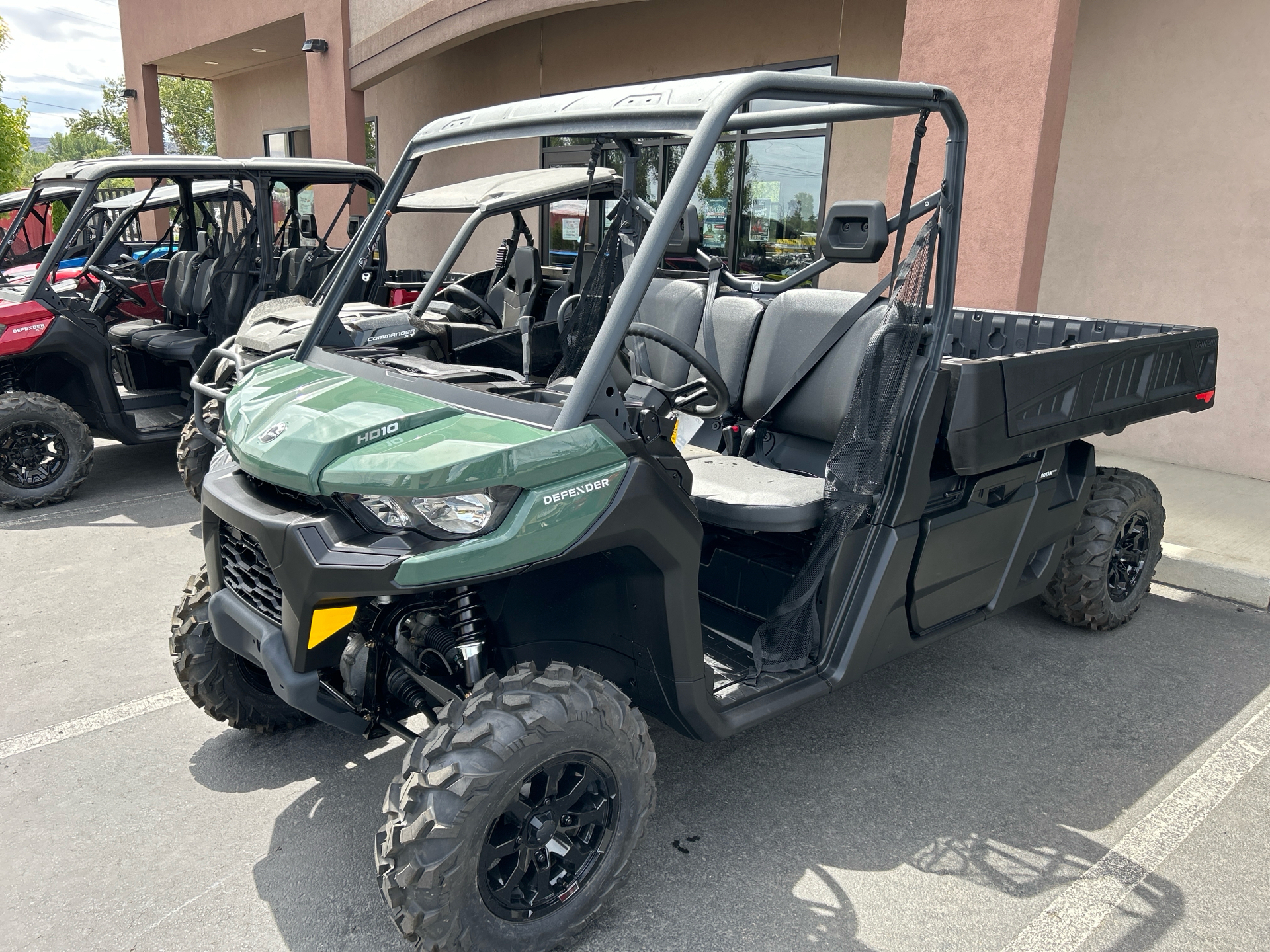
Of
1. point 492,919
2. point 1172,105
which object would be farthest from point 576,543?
point 1172,105

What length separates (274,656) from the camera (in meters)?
2.28

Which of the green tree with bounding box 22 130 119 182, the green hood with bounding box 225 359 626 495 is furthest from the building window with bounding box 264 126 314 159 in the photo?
the green tree with bounding box 22 130 119 182

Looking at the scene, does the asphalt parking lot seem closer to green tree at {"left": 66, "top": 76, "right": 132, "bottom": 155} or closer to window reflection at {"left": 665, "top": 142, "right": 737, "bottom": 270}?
window reflection at {"left": 665, "top": 142, "right": 737, "bottom": 270}

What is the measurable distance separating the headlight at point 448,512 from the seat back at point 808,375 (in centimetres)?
176

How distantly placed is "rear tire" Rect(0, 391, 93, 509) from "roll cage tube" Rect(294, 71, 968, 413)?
12.3 ft

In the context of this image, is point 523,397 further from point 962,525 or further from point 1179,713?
point 1179,713

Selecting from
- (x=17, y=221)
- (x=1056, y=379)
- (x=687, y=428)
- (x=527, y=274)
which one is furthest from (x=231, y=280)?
(x=1056, y=379)

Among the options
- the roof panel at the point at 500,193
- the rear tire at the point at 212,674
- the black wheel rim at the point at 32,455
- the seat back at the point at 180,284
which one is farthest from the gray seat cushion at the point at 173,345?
the rear tire at the point at 212,674

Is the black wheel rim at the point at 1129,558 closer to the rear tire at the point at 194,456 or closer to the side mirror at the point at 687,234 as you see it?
the side mirror at the point at 687,234

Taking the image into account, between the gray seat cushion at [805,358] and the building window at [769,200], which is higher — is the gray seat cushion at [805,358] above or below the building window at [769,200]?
below

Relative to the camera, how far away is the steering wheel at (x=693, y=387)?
2633 mm

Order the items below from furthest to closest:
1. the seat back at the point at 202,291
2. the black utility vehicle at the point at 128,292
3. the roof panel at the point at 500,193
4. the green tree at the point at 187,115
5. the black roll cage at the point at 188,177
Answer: the green tree at the point at 187,115 < the seat back at the point at 202,291 < the black roll cage at the point at 188,177 < the black utility vehicle at the point at 128,292 < the roof panel at the point at 500,193

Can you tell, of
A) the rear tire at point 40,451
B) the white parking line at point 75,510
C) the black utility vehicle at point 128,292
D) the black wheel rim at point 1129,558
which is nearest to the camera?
the black wheel rim at point 1129,558

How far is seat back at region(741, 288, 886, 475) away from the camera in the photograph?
3.61 meters
